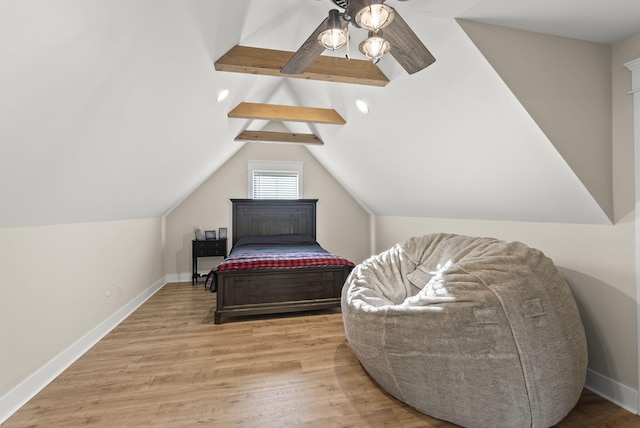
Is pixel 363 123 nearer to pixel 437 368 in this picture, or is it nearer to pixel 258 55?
pixel 258 55

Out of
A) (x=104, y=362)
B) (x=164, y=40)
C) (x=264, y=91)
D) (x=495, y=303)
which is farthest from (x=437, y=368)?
(x=264, y=91)

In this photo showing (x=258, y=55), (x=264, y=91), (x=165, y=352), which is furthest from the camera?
(x=264, y=91)

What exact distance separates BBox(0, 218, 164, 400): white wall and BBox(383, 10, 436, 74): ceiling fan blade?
2302 mm

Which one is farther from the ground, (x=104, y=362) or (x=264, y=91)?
(x=264, y=91)

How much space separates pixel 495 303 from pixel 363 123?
2118mm

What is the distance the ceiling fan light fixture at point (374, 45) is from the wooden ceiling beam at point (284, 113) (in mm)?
1919

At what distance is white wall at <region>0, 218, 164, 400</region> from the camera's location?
173cm

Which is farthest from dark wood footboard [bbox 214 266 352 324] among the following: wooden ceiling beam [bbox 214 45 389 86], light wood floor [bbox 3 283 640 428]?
wooden ceiling beam [bbox 214 45 389 86]

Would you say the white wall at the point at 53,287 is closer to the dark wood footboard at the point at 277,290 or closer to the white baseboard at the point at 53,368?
the white baseboard at the point at 53,368

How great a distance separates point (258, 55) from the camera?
2105 mm

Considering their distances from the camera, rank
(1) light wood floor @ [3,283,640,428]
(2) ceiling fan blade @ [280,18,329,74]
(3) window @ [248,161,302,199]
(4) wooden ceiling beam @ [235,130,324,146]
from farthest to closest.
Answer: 1. (3) window @ [248,161,302,199]
2. (4) wooden ceiling beam @ [235,130,324,146]
3. (1) light wood floor @ [3,283,640,428]
4. (2) ceiling fan blade @ [280,18,329,74]

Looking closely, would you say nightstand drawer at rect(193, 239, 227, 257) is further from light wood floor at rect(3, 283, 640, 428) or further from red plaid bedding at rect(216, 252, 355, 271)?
light wood floor at rect(3, 283, 640, 428)

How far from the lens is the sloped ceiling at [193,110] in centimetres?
116

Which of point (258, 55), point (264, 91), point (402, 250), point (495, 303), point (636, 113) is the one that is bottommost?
point (495, 303)
